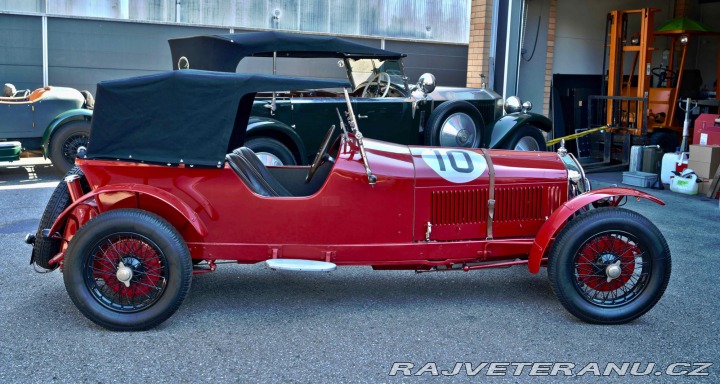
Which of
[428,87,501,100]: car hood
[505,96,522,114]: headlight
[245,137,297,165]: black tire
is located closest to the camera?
[245,137,297,165]: black tire

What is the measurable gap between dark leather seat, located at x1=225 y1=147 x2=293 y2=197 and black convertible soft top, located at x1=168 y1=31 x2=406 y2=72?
2399 millimetres

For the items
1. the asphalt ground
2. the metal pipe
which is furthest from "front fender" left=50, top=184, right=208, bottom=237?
the metal pipe

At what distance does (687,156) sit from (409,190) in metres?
6.65

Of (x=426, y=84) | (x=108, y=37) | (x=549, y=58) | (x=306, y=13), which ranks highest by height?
(x=306, y=13)

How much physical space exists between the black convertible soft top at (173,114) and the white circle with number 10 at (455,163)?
767 millimetres

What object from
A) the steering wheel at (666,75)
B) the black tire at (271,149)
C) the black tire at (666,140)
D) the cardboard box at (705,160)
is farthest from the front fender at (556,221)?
the steering wheel at (666,75)

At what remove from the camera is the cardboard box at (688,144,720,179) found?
9.01 m

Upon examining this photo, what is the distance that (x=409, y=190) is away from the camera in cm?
441

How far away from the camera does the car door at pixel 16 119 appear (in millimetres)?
9258

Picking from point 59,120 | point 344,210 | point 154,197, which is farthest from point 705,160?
point 59,120

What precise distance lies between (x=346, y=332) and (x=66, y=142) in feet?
21.4

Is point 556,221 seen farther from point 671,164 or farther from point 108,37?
point 108,37

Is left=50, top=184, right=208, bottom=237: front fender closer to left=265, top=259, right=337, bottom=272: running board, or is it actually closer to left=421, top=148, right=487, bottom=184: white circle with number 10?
left=265, top=259, right=337, bottom=272: running board

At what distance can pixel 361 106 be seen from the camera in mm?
8312
